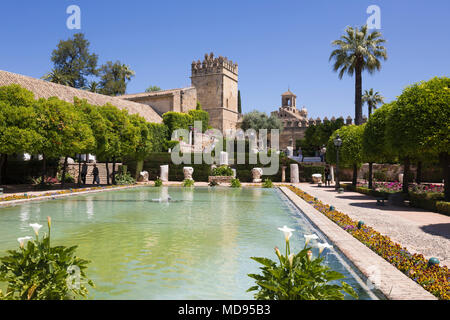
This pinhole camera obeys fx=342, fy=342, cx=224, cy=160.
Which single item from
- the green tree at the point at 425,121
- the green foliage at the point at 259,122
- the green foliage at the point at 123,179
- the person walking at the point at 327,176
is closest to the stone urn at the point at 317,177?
the person walking at the point at 327,176

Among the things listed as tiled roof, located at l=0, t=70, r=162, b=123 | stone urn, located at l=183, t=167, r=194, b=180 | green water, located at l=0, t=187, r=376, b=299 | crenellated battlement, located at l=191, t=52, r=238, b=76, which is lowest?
green water, located at l=0, t=187, r=376, b=299

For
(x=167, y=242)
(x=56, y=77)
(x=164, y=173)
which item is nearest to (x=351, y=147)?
(x=164, y=173)

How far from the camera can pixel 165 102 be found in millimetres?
49469

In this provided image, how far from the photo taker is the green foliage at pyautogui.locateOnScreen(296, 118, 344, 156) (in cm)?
4872

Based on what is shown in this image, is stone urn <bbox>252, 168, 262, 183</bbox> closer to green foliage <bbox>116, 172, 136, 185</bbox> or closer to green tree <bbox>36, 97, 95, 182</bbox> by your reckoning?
green foliage <bbox>116, 172, 136, 185</bbox>

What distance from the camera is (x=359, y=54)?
29.9 m

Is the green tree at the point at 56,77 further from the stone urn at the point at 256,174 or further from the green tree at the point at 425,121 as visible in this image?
the green tree at the point at 425,121

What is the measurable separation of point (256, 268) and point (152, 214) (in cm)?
635

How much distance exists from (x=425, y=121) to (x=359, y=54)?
20.5 metres

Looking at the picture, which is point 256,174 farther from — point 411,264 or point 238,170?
point 411,264

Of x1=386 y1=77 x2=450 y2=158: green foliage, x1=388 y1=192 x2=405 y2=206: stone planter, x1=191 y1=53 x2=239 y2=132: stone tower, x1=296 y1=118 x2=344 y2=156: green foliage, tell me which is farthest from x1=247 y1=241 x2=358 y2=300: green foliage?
x1=191 y1=53 x2=239 y2=132: stone tower

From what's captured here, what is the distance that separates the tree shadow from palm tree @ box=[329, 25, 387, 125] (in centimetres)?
2215

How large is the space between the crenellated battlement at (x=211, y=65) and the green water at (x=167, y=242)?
52315 mm

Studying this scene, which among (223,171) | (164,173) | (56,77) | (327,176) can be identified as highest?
(56,77)
